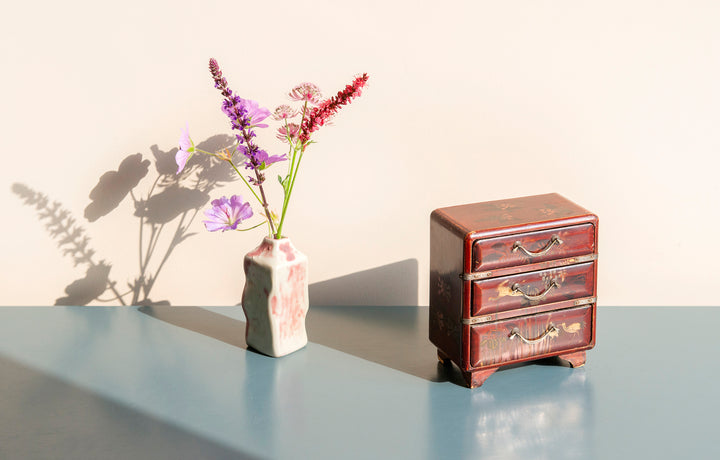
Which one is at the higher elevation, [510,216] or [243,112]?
[243,112]

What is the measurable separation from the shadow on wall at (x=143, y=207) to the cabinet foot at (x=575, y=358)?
3.90ft

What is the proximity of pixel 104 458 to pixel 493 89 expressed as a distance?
160 cm

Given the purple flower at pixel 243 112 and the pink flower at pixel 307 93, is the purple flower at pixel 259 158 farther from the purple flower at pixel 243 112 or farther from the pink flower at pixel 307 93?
the pink flower at pixel 307 93

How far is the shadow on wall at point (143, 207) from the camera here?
2.98 m

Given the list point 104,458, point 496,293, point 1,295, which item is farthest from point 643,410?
point 1,295

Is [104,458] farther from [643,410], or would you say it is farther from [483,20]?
[483,20]

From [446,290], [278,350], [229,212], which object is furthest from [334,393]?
[229,212]

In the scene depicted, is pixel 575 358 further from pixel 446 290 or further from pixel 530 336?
pixel 446 290

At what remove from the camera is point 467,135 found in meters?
2.94

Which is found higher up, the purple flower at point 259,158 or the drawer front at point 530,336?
the purple flower at point 259,158

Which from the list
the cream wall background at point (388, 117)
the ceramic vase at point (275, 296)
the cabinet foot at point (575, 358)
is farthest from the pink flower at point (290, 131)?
the cabinet foot at point (575, 358)

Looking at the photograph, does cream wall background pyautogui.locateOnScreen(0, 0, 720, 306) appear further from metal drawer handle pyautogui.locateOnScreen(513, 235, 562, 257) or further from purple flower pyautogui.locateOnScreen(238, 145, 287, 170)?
metal drawer handle pyautogui.locateOnScreen(513, 235, 562, 257)

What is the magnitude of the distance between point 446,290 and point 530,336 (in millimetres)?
262

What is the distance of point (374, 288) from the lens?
122 inches
